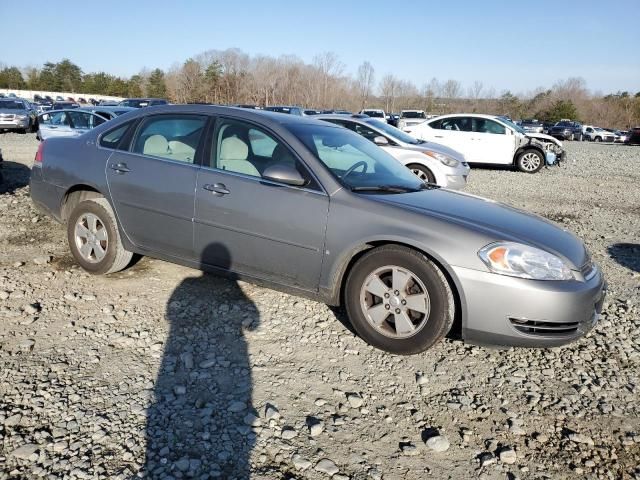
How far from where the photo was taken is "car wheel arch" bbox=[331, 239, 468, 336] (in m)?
3.15

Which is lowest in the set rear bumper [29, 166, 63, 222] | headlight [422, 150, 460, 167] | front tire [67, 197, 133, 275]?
front tire [67, 197, 133, 275]

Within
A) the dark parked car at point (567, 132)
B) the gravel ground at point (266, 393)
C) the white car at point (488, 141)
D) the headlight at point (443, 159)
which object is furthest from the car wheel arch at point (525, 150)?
the dark parked car at point (567, 132)

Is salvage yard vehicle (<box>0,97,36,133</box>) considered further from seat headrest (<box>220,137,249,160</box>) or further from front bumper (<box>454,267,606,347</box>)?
front bumper (<box>454,267,606,347</box>)

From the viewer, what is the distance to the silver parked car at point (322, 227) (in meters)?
3.12

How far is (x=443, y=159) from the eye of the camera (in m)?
9.65

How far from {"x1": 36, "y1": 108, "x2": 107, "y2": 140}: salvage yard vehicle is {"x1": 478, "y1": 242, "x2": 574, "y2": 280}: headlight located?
12.7 metres

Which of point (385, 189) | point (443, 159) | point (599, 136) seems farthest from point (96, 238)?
point (599, 136)

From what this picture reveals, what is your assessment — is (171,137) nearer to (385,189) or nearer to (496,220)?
(385,189)

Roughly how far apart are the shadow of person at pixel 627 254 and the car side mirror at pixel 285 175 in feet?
14.1

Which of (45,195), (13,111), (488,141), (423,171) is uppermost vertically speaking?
(488,141)

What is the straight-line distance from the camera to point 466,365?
11.0ft

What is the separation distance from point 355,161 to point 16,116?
23.8 m

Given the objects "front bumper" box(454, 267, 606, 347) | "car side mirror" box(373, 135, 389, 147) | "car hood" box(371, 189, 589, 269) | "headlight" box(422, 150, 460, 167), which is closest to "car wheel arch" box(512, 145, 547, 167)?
"headlight" box(422, 150, 460, 167)

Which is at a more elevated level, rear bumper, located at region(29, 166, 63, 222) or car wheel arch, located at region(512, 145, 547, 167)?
car wheel arch, located at region(512, 145, 547, 167)
